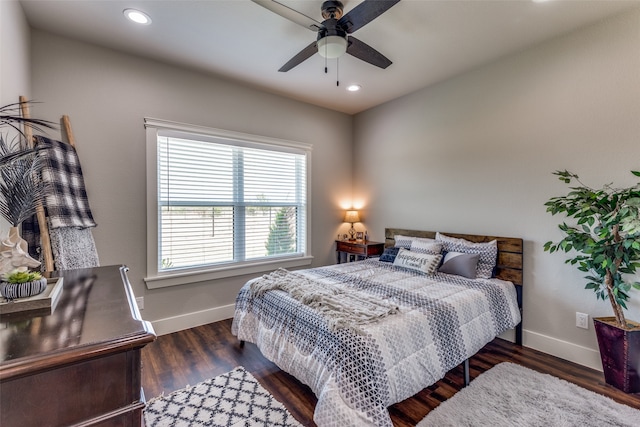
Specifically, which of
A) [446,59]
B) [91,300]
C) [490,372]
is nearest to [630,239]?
[490,372]

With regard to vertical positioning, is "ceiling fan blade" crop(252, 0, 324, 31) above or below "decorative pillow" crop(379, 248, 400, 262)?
above

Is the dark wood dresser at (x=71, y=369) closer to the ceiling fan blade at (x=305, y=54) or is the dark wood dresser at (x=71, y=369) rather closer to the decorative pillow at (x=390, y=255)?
the ceiling fan blade at (x=305, y=54)

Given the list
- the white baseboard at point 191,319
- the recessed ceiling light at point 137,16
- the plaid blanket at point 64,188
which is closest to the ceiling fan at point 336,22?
the recessed ceiling light at point 137,16

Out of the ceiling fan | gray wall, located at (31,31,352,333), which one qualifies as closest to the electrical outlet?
the ceiling fan

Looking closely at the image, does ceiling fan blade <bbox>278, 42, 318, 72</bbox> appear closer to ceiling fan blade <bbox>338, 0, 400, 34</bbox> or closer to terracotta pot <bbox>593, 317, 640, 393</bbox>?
ceiling fan blade <bbox>338, 0, 400, 34</bbox>

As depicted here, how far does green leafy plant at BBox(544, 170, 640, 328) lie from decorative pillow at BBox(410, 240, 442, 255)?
0.99m

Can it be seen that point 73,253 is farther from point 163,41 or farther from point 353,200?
point 353,200

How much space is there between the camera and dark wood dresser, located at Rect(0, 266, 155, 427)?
64 cm

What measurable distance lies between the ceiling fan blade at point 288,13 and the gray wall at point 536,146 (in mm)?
2096

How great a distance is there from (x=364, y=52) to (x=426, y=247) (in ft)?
6.68

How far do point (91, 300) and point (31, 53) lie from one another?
2.55 metres

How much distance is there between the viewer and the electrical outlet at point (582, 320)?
241 cm

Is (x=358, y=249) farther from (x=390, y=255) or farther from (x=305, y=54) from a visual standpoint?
(x=305, y=54)

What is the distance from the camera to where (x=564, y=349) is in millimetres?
2512
